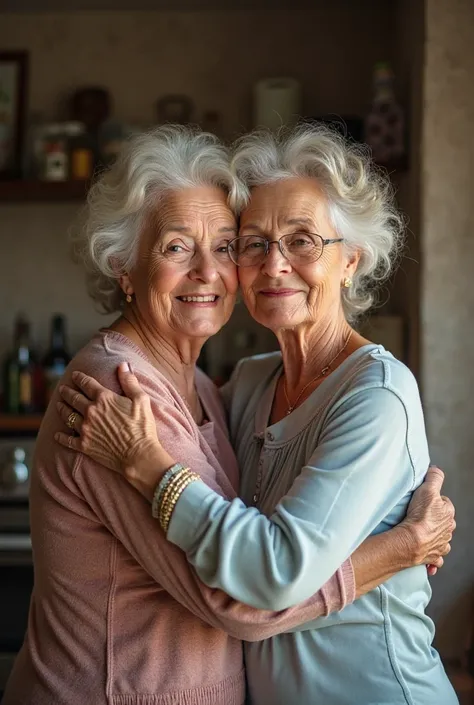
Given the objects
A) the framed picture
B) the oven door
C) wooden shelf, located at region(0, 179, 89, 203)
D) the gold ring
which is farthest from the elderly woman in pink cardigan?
the framed picture

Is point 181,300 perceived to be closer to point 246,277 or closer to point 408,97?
point 246,277

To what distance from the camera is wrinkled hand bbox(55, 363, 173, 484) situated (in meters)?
1.15

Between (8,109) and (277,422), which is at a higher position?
(8,109)

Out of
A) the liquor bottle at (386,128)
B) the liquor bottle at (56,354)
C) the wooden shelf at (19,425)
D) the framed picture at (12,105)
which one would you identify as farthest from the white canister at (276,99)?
the wooden shelf at (19,425)

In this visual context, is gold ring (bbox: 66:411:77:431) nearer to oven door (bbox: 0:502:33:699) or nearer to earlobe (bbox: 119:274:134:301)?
earlobe (bbox: 119:274:134:301)

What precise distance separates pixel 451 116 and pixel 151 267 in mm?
1224

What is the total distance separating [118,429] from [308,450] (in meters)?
0.31

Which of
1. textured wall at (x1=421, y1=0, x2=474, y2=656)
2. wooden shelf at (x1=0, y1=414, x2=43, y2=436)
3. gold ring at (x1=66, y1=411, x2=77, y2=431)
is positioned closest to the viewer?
gold ring at (x1=66, y1=411, x2=77, y2=431)

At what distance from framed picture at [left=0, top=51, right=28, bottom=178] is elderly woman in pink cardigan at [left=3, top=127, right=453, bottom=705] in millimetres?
1588

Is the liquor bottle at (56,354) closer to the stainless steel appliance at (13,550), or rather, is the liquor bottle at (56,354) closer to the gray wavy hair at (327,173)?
the stainless steel appliance at (13,550)

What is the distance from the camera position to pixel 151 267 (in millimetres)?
1437

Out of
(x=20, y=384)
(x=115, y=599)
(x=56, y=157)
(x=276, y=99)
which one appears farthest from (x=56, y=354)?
(x=115, y=599)

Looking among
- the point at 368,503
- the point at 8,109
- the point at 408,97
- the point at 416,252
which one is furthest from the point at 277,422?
the point at 8,109

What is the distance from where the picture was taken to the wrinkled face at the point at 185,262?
1.42 meters
